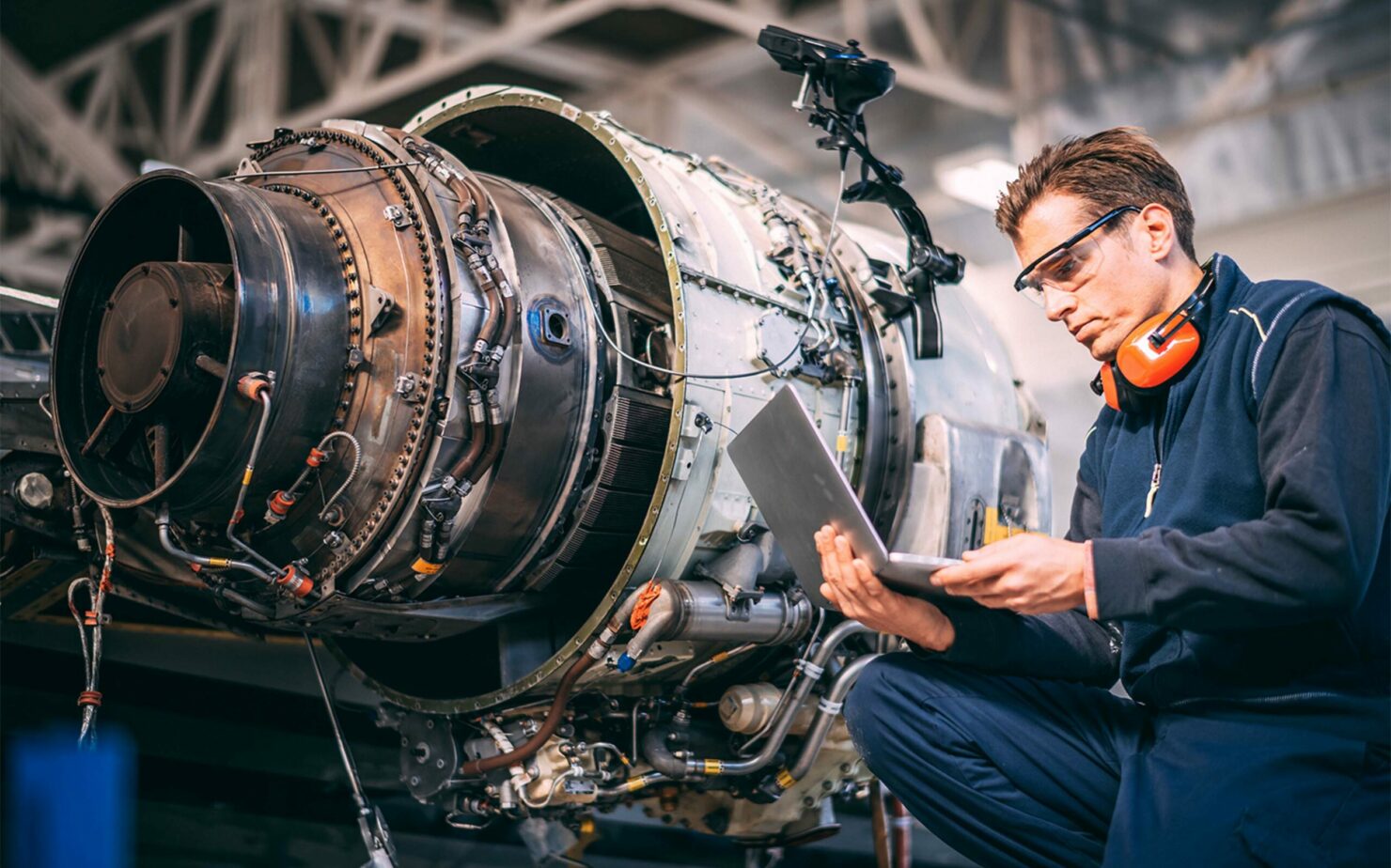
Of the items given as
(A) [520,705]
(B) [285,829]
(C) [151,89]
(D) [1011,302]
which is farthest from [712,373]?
(C) [151,89]

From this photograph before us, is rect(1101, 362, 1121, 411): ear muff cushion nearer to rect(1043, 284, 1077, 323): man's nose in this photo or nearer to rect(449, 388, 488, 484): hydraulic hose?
rect(1043, 284, 1077, 323): man's nose

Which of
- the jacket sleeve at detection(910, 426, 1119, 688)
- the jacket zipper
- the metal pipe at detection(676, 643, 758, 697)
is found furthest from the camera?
the metal pipe at detection(676, 643, 758, 697)

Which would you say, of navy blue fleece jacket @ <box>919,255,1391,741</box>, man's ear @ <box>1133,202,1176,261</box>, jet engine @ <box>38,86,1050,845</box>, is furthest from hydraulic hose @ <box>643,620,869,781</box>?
man's ear @ <box>1133,202,1176,261</box>

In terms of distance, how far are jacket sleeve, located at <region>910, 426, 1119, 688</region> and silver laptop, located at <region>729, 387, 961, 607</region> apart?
0.16 metres

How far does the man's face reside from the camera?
2350 millimetres

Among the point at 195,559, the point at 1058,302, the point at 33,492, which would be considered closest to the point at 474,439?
the point at 195,559

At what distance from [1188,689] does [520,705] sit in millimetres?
1549

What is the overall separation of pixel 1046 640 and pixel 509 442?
1.20m

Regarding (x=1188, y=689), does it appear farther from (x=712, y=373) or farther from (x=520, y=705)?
(x=520, y=705)

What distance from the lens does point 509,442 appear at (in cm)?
278

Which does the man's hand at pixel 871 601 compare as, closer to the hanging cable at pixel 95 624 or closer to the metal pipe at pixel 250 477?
the metal pipe at pixel 250 477

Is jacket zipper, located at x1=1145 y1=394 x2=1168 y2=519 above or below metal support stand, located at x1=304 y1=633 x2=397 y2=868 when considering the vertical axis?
above

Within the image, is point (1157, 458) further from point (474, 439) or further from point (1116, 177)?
point (474, 439)

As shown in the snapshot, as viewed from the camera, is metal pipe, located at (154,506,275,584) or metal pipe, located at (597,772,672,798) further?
metal pipe, located at (597,772,672,798)
